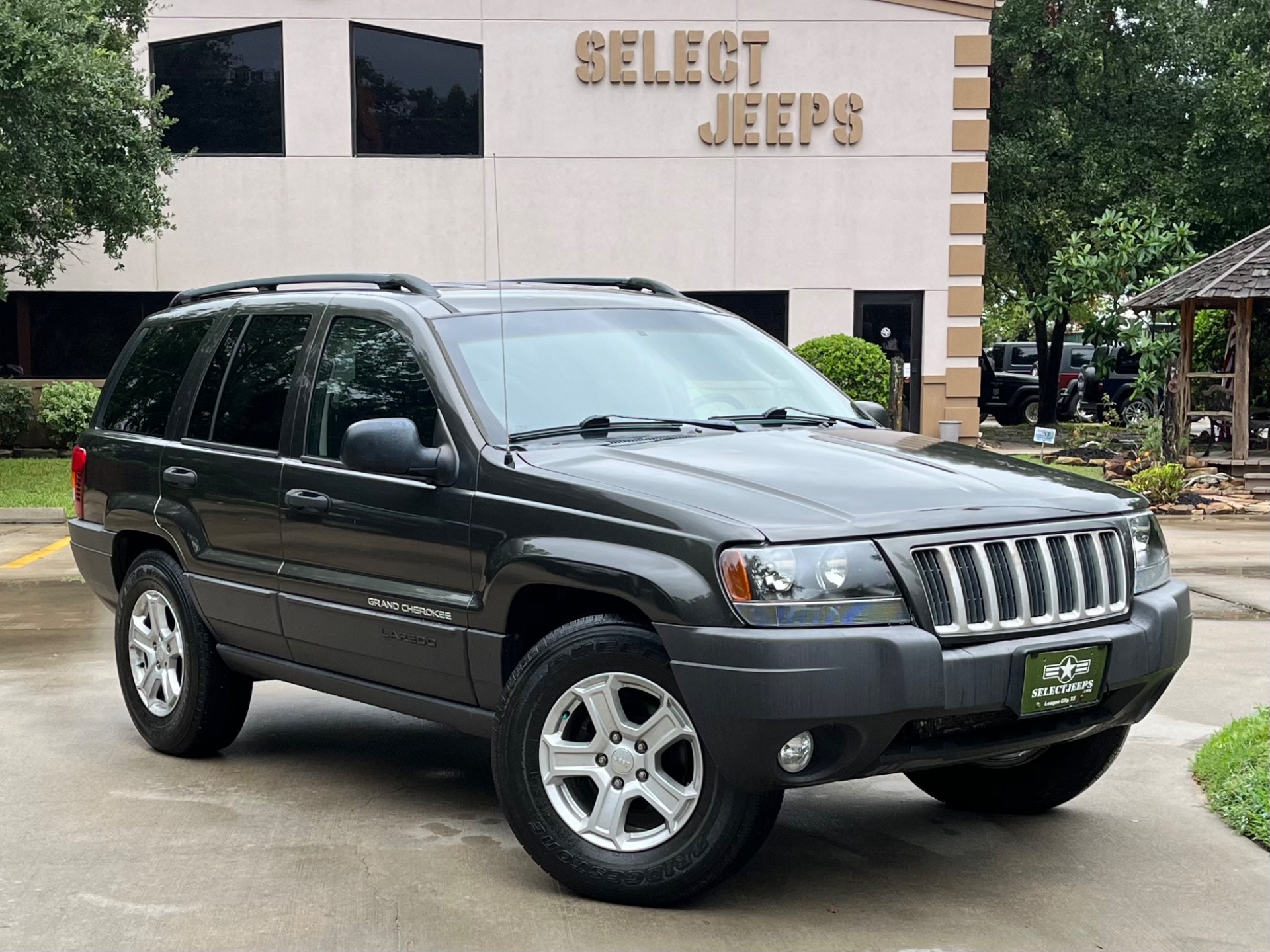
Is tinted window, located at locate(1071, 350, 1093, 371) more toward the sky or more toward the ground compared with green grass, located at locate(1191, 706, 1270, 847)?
more toward the sky

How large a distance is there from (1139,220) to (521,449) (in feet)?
70.7

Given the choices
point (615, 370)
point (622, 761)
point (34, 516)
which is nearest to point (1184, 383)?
point (34, 516)

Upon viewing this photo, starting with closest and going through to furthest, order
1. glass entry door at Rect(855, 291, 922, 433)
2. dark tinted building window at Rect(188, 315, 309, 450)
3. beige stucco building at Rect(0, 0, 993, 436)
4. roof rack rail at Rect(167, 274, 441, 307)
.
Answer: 1. roof rack rail at Rect(167, 274, 441, 307)
2. dark tinted building window at Rect(188, 315, 309, 450)
3. beige stucco building at Rect(0, 0, 993, 436)
4. glass entry door at Rect(855, 291, 922, 433)

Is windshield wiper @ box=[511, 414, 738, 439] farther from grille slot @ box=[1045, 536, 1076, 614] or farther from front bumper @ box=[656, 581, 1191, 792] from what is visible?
grille slot @ box=[1045, 536, 1076, 614]

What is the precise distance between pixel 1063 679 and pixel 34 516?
1308 cm

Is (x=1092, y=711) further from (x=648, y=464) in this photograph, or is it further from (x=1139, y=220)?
(x=1139, y=220)

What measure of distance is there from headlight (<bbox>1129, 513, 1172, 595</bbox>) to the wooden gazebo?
47.2 ft

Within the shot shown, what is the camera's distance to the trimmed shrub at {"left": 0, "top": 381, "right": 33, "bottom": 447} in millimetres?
20984

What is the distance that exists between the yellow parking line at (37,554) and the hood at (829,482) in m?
8.29

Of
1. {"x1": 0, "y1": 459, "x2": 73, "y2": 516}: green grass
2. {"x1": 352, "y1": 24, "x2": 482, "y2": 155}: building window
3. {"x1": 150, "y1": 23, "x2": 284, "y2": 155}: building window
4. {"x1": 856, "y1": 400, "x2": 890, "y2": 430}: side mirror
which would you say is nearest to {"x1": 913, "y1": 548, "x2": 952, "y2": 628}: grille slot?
{"x1": 856, "y1": 400, "x2": 890, "y2": 430}: side mirror

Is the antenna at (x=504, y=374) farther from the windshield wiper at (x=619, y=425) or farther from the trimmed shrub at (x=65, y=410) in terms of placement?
the trimmed shrub at (x=65, y=410)

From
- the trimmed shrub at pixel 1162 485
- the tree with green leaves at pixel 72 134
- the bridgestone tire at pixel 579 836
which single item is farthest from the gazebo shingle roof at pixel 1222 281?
the bridgestone tire at pixel 579 836

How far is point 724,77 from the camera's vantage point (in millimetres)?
22219

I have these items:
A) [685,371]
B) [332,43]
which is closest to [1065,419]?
[332,43]
